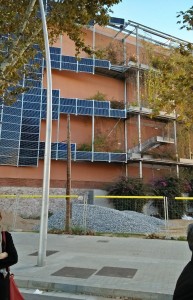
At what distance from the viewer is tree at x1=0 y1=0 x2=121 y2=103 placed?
473 inches

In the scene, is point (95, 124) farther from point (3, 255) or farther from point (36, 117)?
point (3, 255)

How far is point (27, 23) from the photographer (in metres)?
13.1

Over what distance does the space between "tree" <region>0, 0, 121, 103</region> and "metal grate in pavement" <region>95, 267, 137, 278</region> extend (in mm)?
6814

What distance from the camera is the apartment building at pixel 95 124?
3077cm

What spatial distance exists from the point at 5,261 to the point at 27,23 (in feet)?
35.9

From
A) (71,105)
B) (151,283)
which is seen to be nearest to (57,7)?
(151,283)

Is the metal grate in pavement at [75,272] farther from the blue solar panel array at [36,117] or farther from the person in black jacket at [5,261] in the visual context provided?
the blue solar panel array at [36,117]

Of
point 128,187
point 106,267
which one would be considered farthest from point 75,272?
point 128,187

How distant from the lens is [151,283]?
750 cm

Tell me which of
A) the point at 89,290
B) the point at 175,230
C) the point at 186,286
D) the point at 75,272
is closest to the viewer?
the point at 186,286

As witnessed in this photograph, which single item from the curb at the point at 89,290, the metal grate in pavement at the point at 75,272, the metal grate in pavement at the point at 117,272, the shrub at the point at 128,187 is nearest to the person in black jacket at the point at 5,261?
the curb at the point at 89,290

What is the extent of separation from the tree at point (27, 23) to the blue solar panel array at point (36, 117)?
14.4 m

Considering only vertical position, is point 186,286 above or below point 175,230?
above

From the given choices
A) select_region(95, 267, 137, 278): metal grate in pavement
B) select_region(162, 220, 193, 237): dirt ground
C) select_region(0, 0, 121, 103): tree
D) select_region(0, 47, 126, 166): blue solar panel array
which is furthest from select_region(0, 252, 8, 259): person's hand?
select_region(0, 47, 126, 166): blue solar panel array
